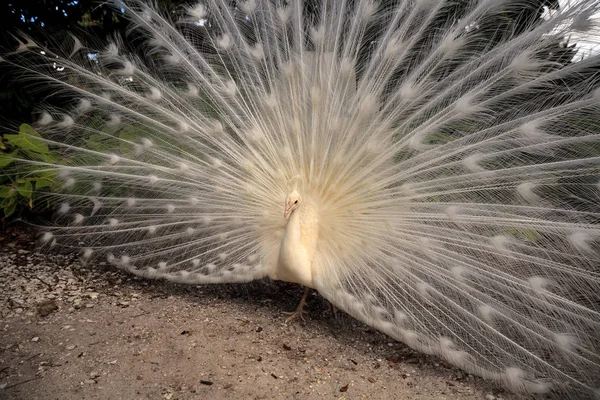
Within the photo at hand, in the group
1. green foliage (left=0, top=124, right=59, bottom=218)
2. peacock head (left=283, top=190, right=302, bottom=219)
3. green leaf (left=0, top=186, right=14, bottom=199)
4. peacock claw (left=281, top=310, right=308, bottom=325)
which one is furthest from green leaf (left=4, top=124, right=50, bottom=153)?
peacock claw (left=281, top=310, right=308, bottom=325)

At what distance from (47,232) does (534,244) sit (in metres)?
3.28

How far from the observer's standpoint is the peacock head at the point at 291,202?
8.09 ft

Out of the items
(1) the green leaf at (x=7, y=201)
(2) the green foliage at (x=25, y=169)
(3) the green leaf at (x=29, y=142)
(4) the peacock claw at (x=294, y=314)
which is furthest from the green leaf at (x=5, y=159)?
(4) the peacock claw at (x=294, y=314)

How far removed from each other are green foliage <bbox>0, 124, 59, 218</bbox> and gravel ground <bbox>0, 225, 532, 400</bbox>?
0.56 m

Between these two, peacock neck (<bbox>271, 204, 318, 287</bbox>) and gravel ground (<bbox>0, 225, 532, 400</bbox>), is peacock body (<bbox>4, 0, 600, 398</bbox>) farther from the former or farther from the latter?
gravel ground (<bbox>0, 225, 532, 400</bbox>)

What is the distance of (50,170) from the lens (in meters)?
2.94

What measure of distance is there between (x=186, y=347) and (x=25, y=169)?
187 centimetres

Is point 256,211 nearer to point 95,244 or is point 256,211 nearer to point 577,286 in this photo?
point 95,244

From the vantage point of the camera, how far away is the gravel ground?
217 cm

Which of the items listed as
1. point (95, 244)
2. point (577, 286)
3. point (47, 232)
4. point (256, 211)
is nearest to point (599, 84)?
point (577, 286)

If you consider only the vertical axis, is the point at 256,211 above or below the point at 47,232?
above

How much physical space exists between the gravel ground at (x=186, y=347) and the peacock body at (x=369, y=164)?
0.24 meters

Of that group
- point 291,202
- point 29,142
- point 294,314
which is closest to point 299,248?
point 291,202

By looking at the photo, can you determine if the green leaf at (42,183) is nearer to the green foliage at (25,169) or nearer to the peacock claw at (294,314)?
the green foliage at (25,169)
